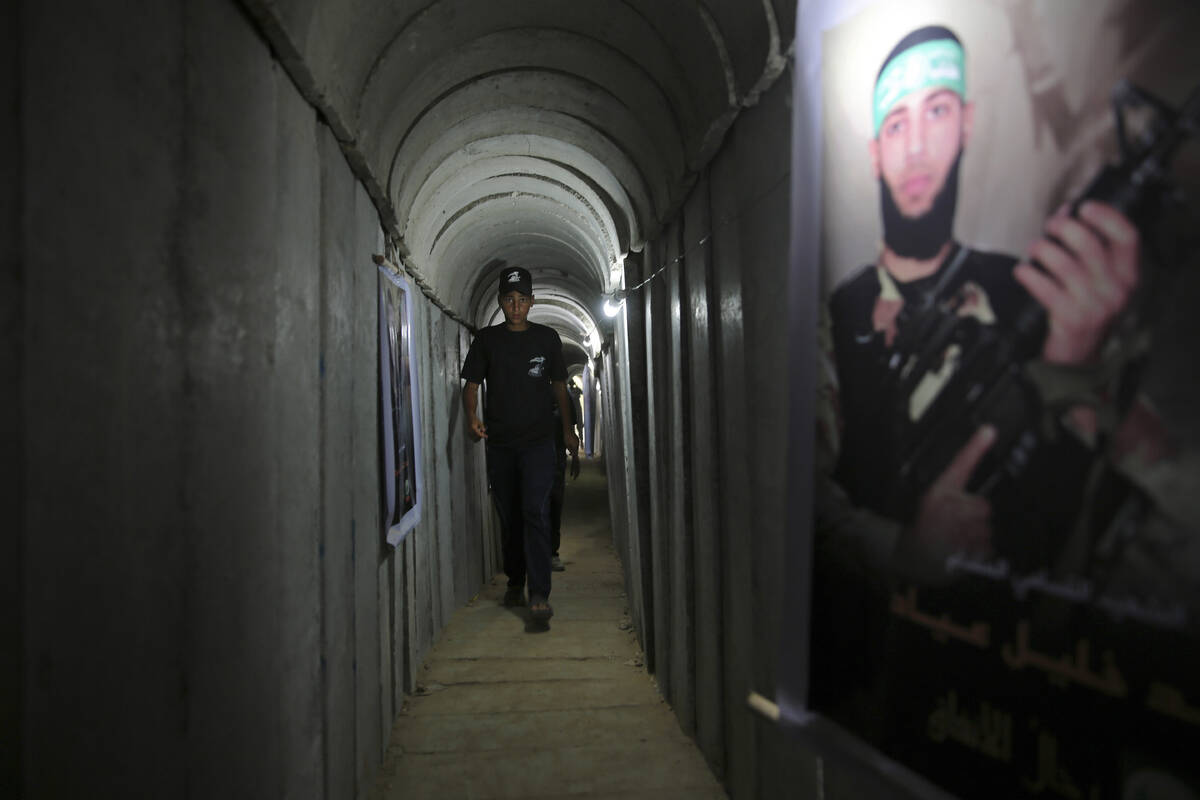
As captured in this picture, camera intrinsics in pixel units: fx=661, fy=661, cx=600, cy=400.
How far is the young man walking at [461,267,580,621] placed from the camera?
499 cm

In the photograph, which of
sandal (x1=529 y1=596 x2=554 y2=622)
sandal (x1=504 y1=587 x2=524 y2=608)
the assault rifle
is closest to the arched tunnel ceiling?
the assault rifle

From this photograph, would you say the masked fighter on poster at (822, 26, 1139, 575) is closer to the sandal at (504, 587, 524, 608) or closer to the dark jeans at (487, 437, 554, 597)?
the dark jeans at (487, 437, 554, 597)

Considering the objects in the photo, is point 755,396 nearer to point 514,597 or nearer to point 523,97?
point 523,97

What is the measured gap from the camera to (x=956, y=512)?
3.61 feet

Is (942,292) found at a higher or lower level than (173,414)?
higher

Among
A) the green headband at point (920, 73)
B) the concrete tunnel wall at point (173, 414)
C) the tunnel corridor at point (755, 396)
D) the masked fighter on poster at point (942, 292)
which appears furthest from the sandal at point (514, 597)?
the green headband at point (920, 73)

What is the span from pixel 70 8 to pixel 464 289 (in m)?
6.21

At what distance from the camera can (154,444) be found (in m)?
1.25

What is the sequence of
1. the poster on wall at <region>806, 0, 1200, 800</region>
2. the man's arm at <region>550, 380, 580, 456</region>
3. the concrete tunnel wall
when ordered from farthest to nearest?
the man's arm at <region>550, 380, 580, 456</region>
the concrete tunnel wall
the poster on wall at <region>806, 0, 1200, 800</region>

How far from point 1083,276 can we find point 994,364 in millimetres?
187

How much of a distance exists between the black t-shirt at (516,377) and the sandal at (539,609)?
1190 millimetres

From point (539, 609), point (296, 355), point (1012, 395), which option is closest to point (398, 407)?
point (296, 355)

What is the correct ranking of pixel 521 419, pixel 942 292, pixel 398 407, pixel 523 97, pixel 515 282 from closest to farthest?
pixel 942 292, pixel 398 407, pixel 523 97, pixel 521 419, pixel 515 282

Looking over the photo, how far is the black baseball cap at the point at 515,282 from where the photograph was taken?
544cm
